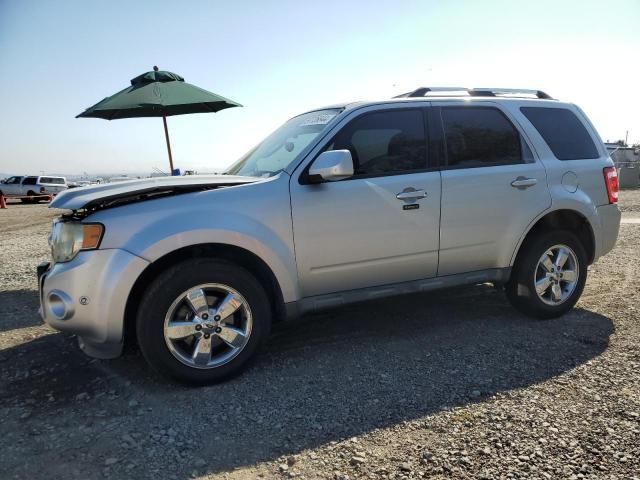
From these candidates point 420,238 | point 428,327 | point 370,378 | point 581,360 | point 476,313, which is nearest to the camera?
point 370,378

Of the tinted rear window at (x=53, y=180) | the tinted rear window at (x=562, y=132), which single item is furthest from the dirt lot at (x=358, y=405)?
the tinted rear window at (x=53, y=180)

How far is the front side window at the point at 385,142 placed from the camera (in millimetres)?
3604

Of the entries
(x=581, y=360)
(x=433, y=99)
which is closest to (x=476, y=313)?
(x=581, y=360)

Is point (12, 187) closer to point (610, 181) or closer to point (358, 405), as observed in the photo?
point (358, 405)

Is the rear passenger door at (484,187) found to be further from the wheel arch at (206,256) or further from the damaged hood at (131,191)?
the damaged hood at (131,191)

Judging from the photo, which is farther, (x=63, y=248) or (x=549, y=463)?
(x=63, y=248)

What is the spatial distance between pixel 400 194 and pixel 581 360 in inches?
69.8

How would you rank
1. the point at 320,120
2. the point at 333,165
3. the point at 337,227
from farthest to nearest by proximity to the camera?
1. the point at 320,120
2. the point at 337,227
3. the point at 333,165

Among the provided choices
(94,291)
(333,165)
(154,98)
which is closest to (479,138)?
(333,165)

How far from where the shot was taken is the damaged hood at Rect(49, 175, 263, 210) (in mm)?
2996

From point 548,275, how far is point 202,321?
9.89ft

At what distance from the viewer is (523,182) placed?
13.2 ft

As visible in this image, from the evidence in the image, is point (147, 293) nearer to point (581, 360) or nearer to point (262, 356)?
point (262, 356)

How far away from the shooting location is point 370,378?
128 inches
